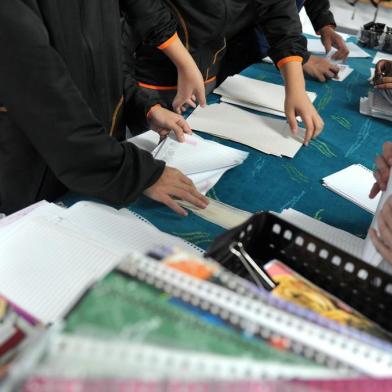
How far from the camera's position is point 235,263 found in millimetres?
502

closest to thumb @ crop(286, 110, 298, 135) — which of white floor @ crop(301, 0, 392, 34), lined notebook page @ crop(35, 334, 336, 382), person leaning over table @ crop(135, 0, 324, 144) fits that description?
person leaning over table @ crop(135, 0, 324, 144)

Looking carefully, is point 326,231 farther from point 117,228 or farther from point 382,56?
point 382,56

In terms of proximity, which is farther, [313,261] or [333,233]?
[333,233]

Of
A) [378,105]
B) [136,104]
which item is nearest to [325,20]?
[378,105]

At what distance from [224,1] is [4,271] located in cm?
103

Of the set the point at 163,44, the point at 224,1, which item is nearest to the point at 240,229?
the point at 163,44

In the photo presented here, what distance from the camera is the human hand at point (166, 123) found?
1.03 meters

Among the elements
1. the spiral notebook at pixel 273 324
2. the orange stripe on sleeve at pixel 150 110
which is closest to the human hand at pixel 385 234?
the spiral notebook at pixel 273 324

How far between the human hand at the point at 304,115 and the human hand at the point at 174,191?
435 millimetres

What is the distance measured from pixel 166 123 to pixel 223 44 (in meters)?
0.69

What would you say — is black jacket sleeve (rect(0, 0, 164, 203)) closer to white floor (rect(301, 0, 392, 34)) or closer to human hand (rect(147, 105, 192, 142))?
human hand (rect(147, 105, 192, 142))

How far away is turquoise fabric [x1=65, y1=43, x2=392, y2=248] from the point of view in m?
0.81

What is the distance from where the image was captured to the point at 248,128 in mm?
1166

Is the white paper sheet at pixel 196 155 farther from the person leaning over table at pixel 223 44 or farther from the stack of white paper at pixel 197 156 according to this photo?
the person leaning over table at pixel 223 44
